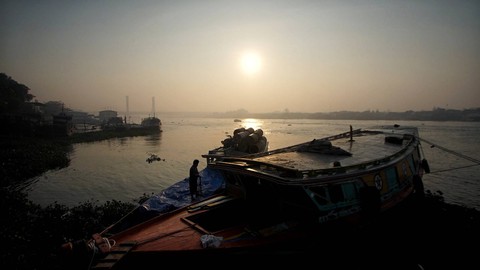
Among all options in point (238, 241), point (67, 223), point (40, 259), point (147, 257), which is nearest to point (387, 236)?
point (238, 241)

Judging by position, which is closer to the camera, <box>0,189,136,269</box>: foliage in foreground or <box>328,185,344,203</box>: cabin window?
<box>328,185,344,203</box>: cabin window

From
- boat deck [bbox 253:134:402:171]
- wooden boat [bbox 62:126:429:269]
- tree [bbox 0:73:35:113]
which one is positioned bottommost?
A: wooden boat [bbox 62:126:429:269]

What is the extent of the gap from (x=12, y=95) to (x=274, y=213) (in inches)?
2941

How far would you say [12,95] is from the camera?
59.6 metres

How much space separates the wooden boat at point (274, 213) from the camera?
6.98m

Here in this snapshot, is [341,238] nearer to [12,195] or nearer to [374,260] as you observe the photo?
[374,260]

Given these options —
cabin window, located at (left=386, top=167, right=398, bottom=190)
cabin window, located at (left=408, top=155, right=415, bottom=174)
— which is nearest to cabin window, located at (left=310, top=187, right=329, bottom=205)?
cabin window, located at (left=386, top=167, right=398, bottom=190)

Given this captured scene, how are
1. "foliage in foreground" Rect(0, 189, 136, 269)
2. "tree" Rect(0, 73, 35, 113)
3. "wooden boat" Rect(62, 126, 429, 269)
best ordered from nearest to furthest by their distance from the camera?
"wooden boat" Rect(62, 126, 429, 269)
"foliage in foreground" Rect(0, 189, 136, 269)
"tree" Rect(0, 73, 35, 113)

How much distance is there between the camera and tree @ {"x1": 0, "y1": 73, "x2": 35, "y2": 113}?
183 ft

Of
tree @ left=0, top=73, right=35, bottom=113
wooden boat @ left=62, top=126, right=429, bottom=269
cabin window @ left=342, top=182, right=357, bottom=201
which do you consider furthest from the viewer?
tree @ left=0, top=73, right=35, bottom=113

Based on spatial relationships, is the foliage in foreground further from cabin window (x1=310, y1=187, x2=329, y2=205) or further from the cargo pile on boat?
the cargo pile on boat

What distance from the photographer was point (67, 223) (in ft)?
37.3

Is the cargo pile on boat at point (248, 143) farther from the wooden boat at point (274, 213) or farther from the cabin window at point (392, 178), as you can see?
the cabin window at point (392, 178)

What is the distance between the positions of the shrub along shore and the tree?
167 ft
